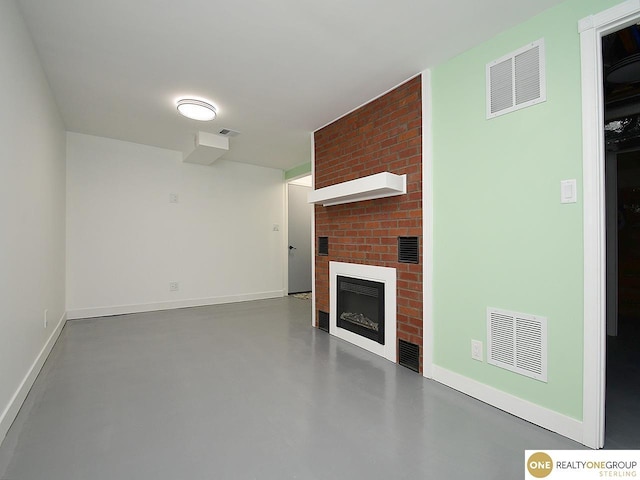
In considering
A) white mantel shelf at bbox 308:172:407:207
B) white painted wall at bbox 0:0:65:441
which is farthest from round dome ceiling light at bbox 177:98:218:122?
white mantel shelf at bbox 308:172:407:207

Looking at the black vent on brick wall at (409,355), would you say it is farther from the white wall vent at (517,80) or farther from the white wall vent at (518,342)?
the white wall vent at (517,80)

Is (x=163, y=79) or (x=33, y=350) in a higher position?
(x=163, y=79)

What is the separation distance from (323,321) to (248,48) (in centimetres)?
293

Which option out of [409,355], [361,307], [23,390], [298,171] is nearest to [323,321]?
[361,307]

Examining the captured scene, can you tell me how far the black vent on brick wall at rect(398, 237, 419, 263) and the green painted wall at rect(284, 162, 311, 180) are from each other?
3.10 metres

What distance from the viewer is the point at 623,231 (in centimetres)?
424

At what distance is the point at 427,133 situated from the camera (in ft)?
8.33

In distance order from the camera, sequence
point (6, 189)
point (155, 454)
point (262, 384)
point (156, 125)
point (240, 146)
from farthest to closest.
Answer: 1. point (240, 146)
2. point (156, 125)
3. point (262, 384)
4. point (6, 189)
5. point (155, 454)

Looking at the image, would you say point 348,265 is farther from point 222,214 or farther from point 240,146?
point 222,214

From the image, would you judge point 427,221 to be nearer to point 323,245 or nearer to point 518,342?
point 518,342

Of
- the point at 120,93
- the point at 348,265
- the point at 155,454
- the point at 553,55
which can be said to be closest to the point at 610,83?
the point at 553,55

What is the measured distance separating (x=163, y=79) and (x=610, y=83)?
3699 millimetres

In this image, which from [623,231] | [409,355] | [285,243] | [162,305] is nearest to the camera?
[409,355]

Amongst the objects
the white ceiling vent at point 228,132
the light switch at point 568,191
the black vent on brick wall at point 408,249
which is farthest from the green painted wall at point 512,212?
the white ceiling vent at point 228,132
